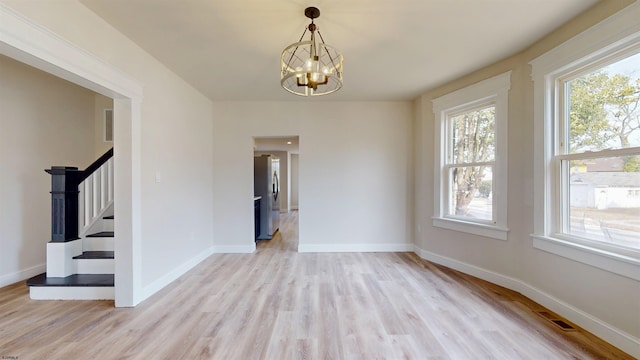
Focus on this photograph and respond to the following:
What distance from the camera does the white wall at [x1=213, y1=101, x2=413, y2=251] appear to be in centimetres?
441

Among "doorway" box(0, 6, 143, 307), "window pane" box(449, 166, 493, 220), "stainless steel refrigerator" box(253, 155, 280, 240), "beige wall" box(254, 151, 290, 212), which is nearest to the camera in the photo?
"doorway" box(0, 6, 143, 307)

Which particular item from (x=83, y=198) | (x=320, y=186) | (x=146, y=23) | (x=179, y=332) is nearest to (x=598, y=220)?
(x=320, y=186)

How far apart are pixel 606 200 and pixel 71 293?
4.89 m

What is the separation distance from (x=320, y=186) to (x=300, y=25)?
8.62 ft

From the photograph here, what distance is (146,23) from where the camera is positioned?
2.20m

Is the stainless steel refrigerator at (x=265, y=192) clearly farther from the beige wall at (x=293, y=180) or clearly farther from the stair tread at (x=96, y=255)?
the beige wall at (x=293, y=180)

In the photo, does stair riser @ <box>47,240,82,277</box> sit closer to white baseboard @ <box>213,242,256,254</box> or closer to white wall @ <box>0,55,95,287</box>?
white wall @ <box>0,55,95,287</box>

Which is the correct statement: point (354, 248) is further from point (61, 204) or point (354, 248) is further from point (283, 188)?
point (283, 188)

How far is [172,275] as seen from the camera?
10.3 feet

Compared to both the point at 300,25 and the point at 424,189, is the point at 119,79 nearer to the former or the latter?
the point at 300,25

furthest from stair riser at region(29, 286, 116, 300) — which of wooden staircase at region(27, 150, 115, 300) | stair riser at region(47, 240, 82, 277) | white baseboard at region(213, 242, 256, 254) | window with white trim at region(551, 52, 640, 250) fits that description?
window with white trim at region(551, 52, 640, 250)

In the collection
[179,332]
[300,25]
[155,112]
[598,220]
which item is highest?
[300,25]

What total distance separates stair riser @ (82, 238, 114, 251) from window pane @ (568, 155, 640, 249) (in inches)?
190

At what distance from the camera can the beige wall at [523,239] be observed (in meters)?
1.94
